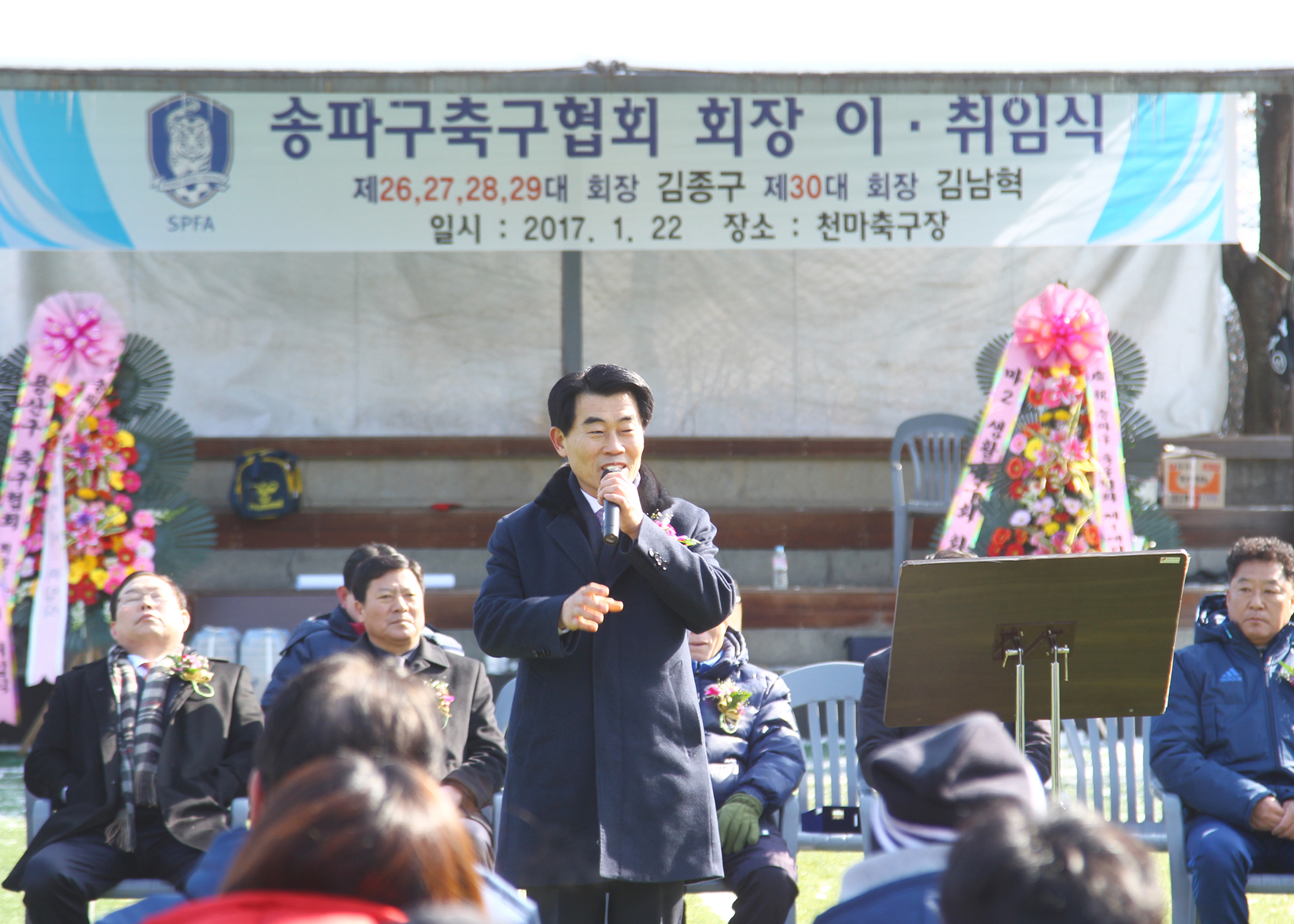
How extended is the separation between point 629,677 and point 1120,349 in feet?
15.2

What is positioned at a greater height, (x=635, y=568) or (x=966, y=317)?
(x=966, y=317)

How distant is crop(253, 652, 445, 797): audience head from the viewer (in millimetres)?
1589

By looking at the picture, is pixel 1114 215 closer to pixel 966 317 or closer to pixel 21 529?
pixel 966 317

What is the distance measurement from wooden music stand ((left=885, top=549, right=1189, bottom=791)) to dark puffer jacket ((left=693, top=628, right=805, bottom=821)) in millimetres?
719

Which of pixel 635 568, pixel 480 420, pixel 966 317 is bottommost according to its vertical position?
pixel 635 568

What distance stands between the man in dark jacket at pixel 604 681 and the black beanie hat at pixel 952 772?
33.6 inches

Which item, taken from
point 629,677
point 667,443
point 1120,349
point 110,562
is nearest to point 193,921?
point 629,677

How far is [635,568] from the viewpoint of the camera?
249 centimetres

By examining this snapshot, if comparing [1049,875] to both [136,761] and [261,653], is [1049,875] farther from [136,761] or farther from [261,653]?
[261,653]

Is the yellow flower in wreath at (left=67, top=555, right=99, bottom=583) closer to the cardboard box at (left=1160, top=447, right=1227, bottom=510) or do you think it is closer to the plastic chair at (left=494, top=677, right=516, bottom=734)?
the plastic chair at (left=494, top=677, right=516, bottom=734)

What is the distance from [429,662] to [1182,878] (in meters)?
2.34

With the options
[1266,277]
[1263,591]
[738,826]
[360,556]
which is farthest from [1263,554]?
[1266,277]

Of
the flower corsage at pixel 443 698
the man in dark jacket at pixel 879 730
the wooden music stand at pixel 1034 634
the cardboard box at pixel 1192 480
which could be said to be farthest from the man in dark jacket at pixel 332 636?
the cardboard box at pixel 1192 480

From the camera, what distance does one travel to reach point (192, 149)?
634 centimetres
